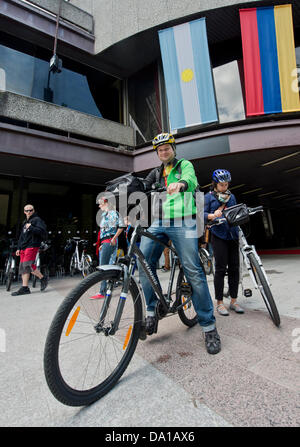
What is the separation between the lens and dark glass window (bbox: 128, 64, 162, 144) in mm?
9375

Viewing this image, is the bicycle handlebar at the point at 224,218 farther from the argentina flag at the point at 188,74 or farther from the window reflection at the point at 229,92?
the window reflection at the point at 229,92

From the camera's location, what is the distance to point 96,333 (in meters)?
1.63

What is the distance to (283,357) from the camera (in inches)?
70.8

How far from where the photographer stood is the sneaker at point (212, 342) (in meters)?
1.91

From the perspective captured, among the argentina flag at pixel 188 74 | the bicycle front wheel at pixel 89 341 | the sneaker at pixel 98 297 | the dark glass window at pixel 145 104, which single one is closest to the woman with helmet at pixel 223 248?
the bicycle front wheel at pixel 89 341

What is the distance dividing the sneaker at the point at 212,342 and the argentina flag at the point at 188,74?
7355 mm

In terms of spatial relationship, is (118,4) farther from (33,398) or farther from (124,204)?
(33,398)

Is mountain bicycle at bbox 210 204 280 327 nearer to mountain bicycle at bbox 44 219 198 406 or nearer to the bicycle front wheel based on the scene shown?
mountain bicycle at bbox 44 219 198 406

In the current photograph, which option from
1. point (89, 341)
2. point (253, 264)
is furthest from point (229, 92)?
point (89, 341)

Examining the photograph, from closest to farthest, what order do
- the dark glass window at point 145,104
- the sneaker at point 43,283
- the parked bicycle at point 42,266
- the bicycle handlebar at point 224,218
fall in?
the bicycle handlebar at point 224,218 → the sneaker at point 43,283 → the parked bicycle at point 42,266 → the dark glass window at point 145,104

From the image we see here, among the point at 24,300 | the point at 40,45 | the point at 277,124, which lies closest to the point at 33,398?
the point at 24,300

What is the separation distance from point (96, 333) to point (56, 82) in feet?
32.5

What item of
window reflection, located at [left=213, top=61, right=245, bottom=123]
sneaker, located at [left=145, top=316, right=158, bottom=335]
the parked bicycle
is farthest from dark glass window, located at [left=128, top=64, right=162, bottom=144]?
sneaker, located at [left=145, top=316, right=158, bottom=335]

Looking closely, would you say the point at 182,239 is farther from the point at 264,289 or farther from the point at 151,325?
the point at 264,289
